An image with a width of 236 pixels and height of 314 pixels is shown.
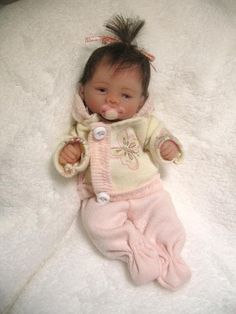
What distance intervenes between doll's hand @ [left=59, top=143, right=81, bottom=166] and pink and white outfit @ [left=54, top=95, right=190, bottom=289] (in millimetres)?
12

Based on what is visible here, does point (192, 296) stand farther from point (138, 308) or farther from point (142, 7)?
point (142, 7)

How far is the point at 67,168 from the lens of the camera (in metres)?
0.98

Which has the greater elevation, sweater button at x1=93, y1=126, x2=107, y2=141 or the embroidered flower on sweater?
sweater button at x1=93, y1=126, x2=107, y2=141

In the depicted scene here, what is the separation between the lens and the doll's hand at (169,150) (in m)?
1.04

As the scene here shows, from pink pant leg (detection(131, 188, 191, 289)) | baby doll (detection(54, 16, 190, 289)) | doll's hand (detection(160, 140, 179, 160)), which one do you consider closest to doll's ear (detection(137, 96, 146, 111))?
baby doll (detection(54, 16, 190, 289))

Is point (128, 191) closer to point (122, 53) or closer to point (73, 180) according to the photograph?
point (73, 180)

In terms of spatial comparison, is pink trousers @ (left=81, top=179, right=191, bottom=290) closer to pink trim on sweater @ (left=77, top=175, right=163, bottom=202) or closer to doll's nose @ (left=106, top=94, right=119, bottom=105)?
pink trim on sweater @ (left=77, top=175, right=163, bottom=202)

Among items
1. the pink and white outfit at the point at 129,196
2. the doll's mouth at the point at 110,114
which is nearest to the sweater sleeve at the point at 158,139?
the pink and white outfit at the point at 129,196

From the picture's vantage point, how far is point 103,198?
1000 mm

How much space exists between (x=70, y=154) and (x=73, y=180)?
3.6 inches

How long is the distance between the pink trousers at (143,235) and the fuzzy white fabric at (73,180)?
0.15 feet

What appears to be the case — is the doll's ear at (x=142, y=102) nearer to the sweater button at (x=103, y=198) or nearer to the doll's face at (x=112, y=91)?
the doll's face at (x=112, y=91)

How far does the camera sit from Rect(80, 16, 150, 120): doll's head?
38.7 inches

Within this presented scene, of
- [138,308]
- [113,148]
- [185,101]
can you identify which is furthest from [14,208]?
[185,101]
